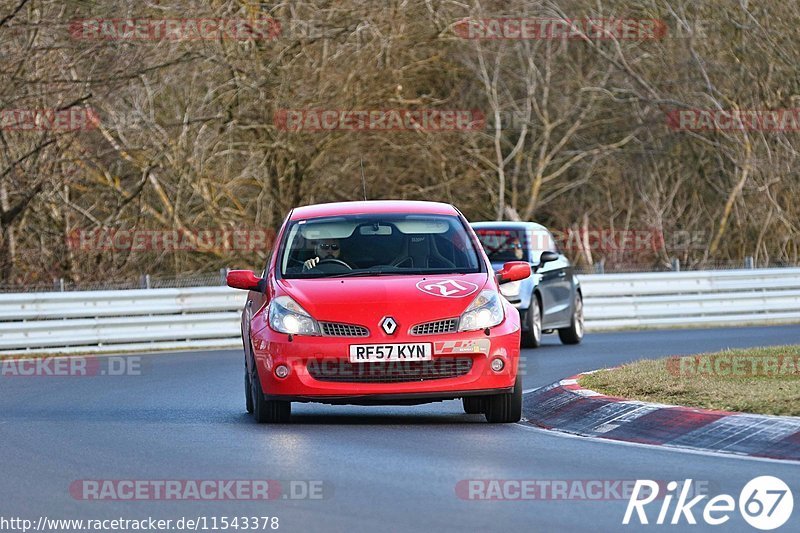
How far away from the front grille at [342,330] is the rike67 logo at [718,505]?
11.5 ft

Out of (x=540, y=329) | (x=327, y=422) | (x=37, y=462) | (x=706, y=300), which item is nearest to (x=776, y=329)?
(x=706, y=300)

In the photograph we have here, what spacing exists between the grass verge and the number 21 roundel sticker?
1.44m

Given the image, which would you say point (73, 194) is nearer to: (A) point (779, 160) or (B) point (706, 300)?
(B) point (706, 300)

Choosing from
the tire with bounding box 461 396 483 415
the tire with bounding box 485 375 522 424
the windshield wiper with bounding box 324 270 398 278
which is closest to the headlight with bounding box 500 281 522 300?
the tire with bounding box 461 396 483 415

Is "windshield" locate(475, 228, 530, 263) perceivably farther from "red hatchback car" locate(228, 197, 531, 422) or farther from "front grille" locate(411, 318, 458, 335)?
"front grille" locate(411, 318, 458, 335)

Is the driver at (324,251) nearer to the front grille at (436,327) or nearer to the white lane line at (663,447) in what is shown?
the front grille at (436,327)

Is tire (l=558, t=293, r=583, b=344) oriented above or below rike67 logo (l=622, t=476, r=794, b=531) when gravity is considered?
below

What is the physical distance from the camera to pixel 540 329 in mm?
22984

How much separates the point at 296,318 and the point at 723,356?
5501 mm

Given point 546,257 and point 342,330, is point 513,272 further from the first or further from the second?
point 546,257

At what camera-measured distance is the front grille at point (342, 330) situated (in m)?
11.8

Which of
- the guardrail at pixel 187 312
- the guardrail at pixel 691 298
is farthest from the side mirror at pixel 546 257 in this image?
the guardrail at pixel 691 298

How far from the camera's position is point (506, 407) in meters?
12.3

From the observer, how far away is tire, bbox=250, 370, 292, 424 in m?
12.3
